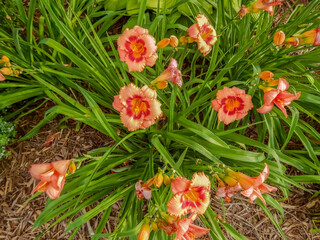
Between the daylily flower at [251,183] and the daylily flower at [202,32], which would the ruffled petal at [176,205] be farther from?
the daylily flower at [202,32]

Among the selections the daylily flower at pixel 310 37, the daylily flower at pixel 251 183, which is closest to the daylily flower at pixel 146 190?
the daylily flower at pixel 251 183

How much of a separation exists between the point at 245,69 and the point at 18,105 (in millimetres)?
1456

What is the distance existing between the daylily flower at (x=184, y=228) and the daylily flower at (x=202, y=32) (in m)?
0.69

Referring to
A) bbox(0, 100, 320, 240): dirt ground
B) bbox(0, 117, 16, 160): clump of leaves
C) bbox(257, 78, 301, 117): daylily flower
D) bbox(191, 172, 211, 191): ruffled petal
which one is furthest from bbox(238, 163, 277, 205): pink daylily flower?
bbox(0, 117, 16, 160): clump of leaves

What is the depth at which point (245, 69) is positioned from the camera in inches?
64.4

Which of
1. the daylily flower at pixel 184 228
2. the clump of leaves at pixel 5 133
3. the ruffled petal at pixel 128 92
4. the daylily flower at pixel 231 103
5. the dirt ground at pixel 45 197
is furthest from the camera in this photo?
the dirt ground at pixel 45 197

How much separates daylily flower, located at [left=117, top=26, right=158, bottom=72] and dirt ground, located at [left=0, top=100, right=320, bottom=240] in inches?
32.5

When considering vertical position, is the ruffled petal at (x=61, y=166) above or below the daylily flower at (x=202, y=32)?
below

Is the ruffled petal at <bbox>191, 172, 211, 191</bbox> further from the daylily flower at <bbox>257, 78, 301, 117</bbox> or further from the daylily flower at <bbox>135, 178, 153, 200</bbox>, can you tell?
the daylily flower at <bbox>257, 78, 301, 117</bbox>

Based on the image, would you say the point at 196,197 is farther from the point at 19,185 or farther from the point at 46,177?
the point at 19,185

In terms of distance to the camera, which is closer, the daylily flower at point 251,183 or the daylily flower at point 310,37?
the daylily flower at point 251,183

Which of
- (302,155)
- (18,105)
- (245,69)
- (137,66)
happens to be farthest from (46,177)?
(302,155)

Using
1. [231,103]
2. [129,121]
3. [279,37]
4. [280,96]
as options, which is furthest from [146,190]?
[279,37]

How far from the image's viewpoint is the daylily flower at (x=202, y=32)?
1.12 meters
